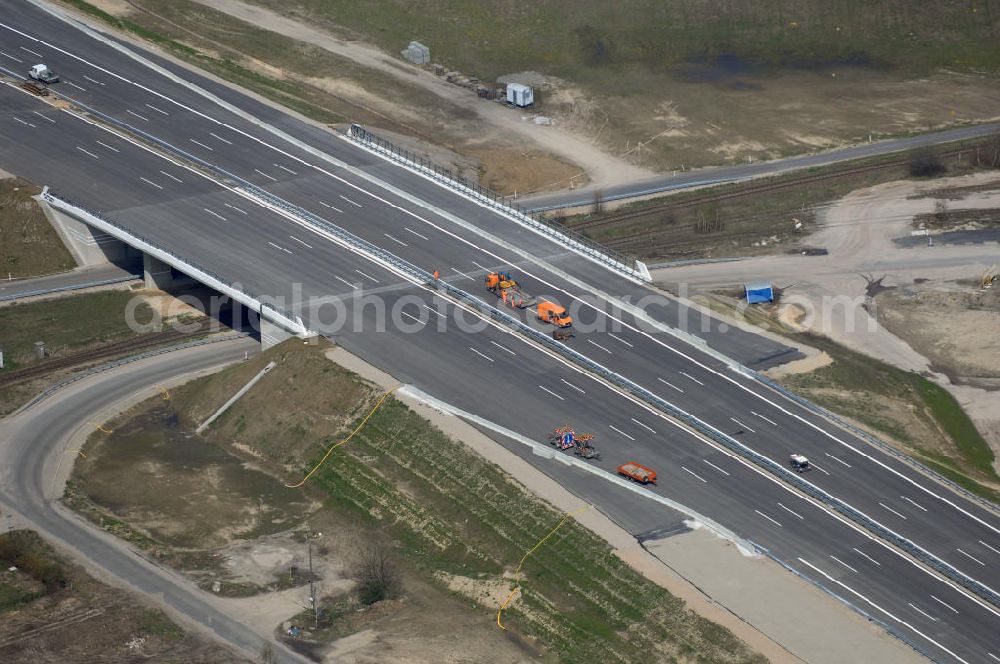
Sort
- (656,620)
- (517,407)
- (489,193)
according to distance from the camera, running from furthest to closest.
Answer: (489,193)
(517,407)
(656,620)

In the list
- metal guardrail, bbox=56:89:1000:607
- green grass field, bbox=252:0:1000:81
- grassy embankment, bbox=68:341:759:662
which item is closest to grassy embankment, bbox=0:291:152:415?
metal guardrail, bbox=56:89:1000:607

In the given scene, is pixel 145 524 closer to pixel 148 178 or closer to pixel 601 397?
pixel 601 397

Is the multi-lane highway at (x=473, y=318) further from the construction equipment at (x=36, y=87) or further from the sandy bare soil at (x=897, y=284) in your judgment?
the sandy bare soil at (x=897, y=284)

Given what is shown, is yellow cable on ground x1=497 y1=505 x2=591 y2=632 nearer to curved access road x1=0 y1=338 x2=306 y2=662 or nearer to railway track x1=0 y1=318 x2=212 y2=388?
curved access road x1=0 y1=338 x2=306 y2=662

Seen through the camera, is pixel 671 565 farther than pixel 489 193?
No

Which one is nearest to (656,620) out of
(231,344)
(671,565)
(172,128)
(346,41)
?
(671,565)
